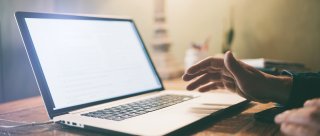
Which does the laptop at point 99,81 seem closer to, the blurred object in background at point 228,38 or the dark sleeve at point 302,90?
the dark sleeve at point 302,90

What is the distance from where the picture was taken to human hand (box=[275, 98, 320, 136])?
1.52 ft

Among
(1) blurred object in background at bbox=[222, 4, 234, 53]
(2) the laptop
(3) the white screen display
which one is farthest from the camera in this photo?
(1) blurred object in background at bbox=[222, 4, 234, 53]

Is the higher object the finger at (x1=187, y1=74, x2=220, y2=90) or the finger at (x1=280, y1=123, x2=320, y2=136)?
the finger at (x1=187, y1=74, x2=220, y2=90)

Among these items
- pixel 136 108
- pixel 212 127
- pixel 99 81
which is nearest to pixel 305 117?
pixel 212 127

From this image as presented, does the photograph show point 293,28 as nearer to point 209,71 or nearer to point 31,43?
point 209,71

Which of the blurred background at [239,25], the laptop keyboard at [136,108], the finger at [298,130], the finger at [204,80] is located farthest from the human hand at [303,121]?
the blurred background at [239,25]

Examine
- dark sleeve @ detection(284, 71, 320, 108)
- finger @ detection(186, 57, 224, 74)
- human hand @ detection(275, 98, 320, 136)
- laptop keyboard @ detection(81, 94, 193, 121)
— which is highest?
finger @ detection(186, 57, 224, 74)

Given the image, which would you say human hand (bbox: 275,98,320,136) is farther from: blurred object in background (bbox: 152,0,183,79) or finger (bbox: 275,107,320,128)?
blurred object in background (bbox: 152,0,183,79)

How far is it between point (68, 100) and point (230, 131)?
1.16ft

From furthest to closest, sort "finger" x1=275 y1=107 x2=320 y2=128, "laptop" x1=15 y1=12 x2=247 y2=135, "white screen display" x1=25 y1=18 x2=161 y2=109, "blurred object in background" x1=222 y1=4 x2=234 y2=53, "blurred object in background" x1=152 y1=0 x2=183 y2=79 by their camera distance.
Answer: "blurred object in background" x1=222 y1=4 x2=234 y2=53, "blurred object in background" x1=152 y1=0 x2=183 y2=79, "white screen display" x1=25 y1=18 x2=161 y2=109, "laptop" x1=15 y1=12 x2=247 y2=135, "finger" x1=275 y1=107 x2=320 y2=128

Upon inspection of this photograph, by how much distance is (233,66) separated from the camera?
0.69m

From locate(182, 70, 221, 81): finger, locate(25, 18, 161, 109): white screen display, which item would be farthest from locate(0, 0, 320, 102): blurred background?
locate(182, 70, 221, 81): finger

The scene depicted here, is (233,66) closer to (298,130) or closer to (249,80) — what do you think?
(249,80)

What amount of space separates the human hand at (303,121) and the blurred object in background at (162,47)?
3.23 feet
